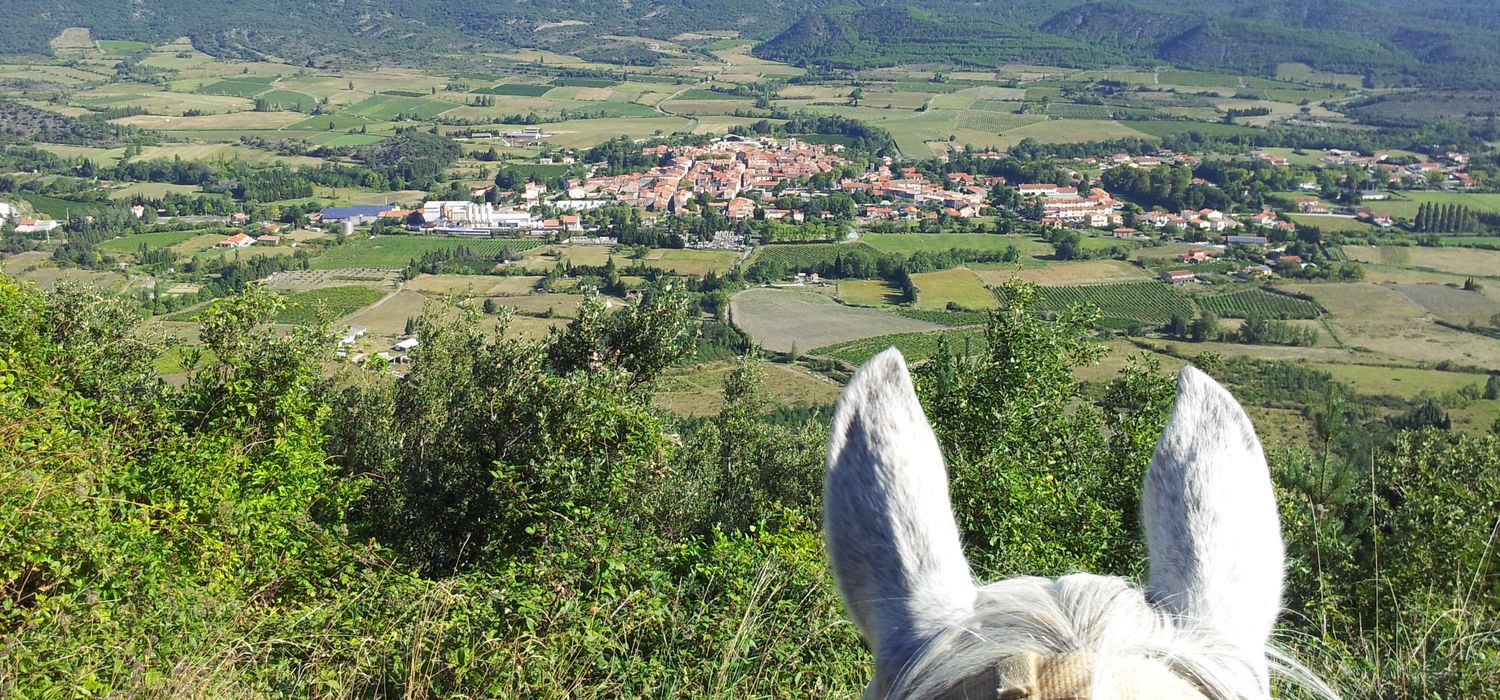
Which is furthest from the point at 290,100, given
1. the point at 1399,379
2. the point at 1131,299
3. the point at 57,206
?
the point at 1399,379

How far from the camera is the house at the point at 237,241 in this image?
42.8 meters

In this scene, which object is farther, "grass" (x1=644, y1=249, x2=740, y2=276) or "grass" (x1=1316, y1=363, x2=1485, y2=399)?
"grass" (x1=644, y1=249, x2=740, y2=276)

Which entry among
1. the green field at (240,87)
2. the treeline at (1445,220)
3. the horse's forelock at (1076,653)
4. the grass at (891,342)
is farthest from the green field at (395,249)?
the green field at (240,87)

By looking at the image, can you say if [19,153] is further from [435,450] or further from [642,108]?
[435,450]

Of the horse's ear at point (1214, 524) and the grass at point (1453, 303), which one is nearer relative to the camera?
the horse's ear at point (1214, 524)

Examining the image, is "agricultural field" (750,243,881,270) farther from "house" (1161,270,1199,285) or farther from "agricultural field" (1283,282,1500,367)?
"agricultural field" (1283,282,1500,367)

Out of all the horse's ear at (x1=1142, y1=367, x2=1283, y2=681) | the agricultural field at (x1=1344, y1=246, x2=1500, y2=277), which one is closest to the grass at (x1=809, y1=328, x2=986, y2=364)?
the agricultural field at (x1=1344, y1=246, x2=1500, y2=277)

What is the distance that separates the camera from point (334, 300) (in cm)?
3300

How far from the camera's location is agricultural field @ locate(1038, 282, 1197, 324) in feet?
121

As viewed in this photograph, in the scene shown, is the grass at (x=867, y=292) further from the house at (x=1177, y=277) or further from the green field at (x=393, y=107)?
Answer: the green field at (x=393, y=107)

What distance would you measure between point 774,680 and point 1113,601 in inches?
84.3

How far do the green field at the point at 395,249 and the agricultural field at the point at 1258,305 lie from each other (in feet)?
106

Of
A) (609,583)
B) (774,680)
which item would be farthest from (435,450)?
(774,680)

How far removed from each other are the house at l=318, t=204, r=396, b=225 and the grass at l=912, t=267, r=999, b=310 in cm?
3013
